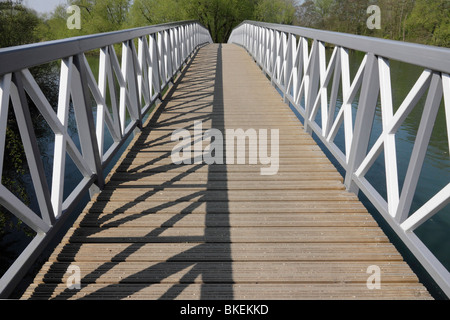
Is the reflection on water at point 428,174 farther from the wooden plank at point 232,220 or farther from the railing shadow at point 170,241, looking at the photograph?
the railing shadow at point 170,241

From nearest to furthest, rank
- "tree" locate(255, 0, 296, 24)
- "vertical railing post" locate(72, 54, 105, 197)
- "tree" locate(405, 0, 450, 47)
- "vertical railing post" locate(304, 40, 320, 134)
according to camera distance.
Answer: "vertical railing post" locate(72, 54, 105, 197)
"vertical railing post" locate(304, 40, 320, 134)
"tree" locate(405, 0, 450, 47)
"tree" locate(255, 0, 296, 24)

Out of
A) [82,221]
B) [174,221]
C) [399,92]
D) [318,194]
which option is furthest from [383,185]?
[399,92]

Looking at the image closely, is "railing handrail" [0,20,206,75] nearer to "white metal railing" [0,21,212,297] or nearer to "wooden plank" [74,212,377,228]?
"white metal railing" [0,21,212,297]

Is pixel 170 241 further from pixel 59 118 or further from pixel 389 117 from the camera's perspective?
pixel 389 117

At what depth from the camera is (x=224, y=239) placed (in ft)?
6.52

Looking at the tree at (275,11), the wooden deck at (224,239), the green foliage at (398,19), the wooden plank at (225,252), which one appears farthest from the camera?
the tree at (275,11)

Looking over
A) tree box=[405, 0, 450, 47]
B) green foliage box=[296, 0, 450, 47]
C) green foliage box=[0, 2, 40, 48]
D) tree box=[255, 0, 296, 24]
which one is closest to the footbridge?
green foliage box=[0, 2, 40, 48]

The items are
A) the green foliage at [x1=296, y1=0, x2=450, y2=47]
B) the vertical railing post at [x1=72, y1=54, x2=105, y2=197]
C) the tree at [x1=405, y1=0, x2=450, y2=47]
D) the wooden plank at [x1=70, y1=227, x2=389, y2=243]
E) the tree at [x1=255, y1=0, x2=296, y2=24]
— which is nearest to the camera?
the wooden plank at [x1=70, y1=227, x2=389, y2=243]

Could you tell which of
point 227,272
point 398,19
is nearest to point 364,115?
point 227,272

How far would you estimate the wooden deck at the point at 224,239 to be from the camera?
1.65 m

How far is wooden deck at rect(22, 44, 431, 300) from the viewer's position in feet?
5.41

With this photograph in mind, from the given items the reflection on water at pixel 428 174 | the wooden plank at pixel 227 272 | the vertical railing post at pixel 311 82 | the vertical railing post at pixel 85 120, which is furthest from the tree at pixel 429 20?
the vertical railing post at pixel 85 120

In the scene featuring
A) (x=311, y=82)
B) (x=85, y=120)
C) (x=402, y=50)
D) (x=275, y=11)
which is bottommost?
(x=85, y=120)
